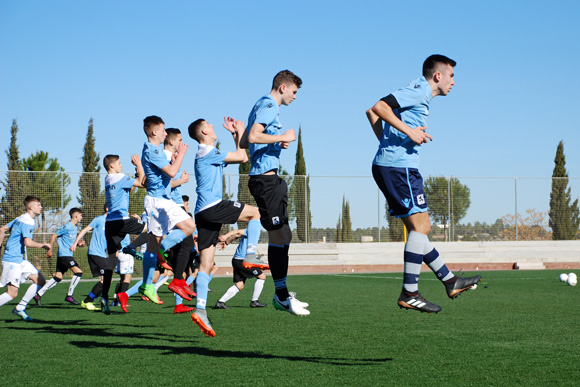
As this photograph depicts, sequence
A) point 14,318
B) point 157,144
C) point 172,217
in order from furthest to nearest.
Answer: point 14,318, point 157,144, point 172,217

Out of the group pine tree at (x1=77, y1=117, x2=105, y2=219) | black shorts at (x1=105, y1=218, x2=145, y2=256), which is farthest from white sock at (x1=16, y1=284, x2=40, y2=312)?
pine tree at (x1=77, y1=117, x2=105, y2=219)

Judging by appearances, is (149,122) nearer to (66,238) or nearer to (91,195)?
(66,238)

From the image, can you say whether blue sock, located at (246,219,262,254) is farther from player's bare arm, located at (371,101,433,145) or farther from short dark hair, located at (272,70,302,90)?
player's bare arm, located at (371,101,433,145)

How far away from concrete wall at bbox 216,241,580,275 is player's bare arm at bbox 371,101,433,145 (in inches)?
755

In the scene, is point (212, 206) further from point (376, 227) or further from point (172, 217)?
point (376, 227)

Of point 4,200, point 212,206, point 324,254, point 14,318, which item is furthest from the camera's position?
point 324,254

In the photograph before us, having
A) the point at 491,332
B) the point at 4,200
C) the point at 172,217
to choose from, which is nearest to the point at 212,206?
the point at 172,217

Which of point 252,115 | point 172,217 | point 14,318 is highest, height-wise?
point 252,115

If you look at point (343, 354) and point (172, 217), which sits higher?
point (172, 217)

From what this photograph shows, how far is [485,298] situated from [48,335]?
7.61 metres

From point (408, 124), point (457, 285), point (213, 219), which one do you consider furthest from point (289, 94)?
point (457, 285)

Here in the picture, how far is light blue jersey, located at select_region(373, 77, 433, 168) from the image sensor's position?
18.0ft

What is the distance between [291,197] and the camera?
1030 inches

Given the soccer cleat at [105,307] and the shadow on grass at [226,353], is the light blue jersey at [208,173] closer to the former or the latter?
the shadow on grass at [226,353]
